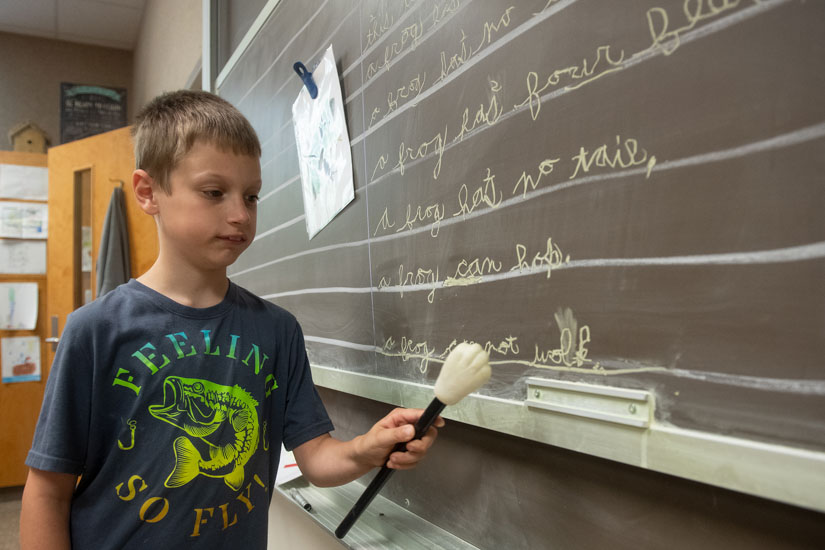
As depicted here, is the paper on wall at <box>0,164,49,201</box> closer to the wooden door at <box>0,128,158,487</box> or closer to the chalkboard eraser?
the wooden door at <box>0,128,158,487</box>

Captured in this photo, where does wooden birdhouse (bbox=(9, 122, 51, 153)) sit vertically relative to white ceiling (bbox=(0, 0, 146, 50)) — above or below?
below

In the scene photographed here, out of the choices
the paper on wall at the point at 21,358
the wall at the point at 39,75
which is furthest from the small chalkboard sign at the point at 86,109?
the paper on wall at the point at 21,358

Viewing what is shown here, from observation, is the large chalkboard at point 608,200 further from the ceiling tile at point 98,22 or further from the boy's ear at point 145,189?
the ceiling tile at point 98,22

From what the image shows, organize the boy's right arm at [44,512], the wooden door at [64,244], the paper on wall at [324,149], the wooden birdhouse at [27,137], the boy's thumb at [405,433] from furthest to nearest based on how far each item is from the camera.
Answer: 1. the wooden birdhouse at [27,137]
2. the wooden door at [64,244]
3. the paper on wall at [324,149]
4. the boy's right arm at [44,512]
5. the boy's thumb at [405,433]

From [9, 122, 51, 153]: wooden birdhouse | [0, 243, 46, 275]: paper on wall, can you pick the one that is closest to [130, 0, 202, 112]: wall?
[9, 122, 51, 153]: wooden birdhouse

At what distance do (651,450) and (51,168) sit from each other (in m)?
3.97

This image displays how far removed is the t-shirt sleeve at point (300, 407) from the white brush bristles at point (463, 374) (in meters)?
0.36

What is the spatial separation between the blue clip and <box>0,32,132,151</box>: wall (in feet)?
13.8

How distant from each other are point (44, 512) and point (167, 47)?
2903 millimetres

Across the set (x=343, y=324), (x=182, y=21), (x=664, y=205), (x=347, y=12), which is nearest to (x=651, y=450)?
(x=664, y=205)

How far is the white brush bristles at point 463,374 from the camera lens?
0.52m

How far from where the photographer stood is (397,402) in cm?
80

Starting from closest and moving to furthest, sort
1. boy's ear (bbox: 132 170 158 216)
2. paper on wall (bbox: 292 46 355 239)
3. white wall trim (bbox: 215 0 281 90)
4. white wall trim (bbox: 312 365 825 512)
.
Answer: white wall trim (bbox: 312 365 825 512), boy's ear (bbox: 132 170 158 216), paper on wall (bbox: 292 46 355 239), white wall trim (bbox: 215 0 281 90)

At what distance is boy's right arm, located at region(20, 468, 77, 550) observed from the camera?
2.25ft
